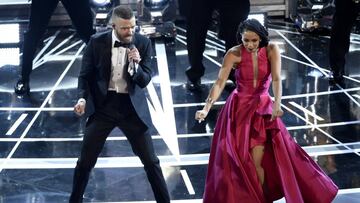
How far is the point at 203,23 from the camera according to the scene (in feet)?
20.4

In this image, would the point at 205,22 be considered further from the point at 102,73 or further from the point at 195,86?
the point at 102,73

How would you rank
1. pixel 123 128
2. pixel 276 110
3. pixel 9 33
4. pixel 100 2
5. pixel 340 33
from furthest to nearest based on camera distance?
pixel 9 33
pixel 100 2
pixel 340 33
pixel 123 128
pixel 276 110

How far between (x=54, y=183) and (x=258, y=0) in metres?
5.42

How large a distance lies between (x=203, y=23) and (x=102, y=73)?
2.59 metres

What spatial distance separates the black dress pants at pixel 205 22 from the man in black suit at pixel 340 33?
2.88 feet

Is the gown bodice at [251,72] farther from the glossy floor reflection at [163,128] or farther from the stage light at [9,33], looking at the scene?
the stage light at [9,33]

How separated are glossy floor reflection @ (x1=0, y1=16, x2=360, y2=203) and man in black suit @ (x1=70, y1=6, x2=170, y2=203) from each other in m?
0.56

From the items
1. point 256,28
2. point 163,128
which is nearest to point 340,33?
point 163,128

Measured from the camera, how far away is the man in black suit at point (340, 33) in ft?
20.3

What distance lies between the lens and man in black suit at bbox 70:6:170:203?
3.76 metres

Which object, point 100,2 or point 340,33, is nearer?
point 340,33

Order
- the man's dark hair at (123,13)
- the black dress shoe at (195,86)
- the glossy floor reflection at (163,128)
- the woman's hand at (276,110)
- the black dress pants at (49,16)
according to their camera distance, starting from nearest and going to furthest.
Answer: the man's dark hair at (123,13) < the woman's hand at (276,110) < the glossy floor reflection at (163,128) < the black dress pants at (49,16) < the black dress shoe at (195,86)

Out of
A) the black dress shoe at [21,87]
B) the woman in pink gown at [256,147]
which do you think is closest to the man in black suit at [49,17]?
the black dress shoe at [21,87]

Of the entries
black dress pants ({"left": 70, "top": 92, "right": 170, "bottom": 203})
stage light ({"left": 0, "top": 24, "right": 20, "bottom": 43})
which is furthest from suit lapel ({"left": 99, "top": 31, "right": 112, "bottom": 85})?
stage light ({"left": 0, "top": 24, "right": 20, "bottom": 43})
